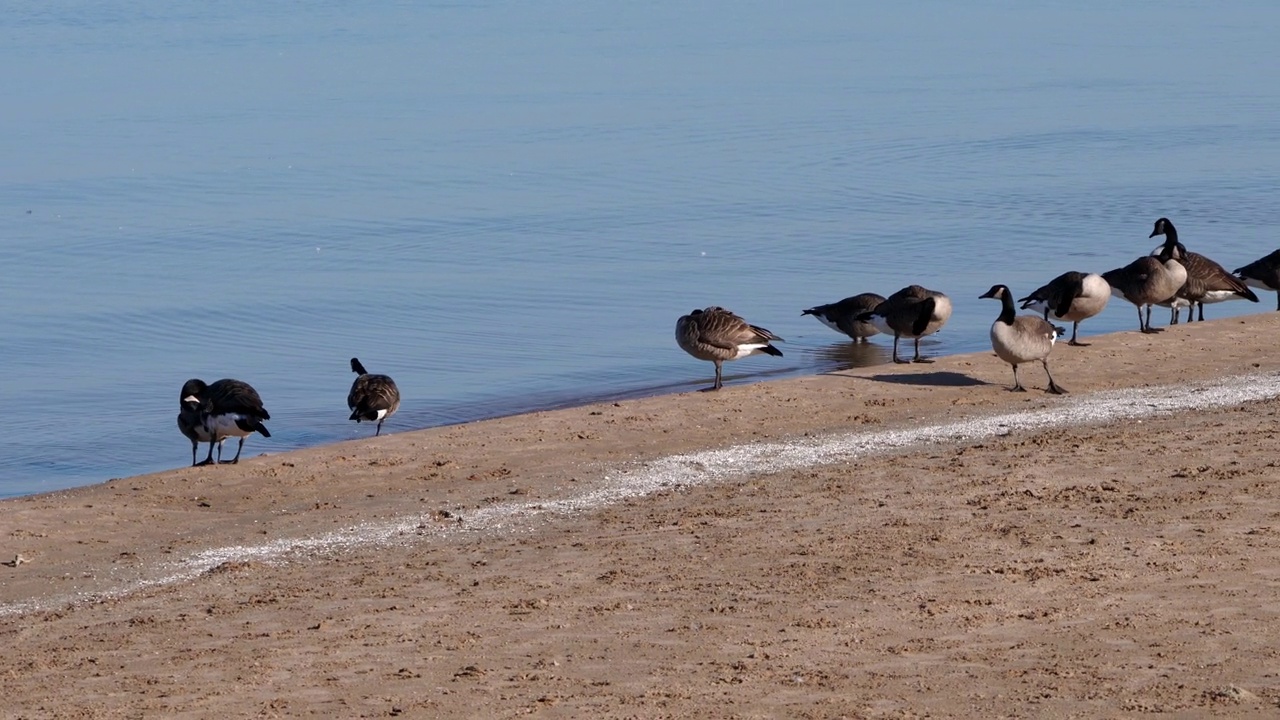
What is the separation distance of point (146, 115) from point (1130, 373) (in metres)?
31.1

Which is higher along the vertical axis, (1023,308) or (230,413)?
(1023,308)

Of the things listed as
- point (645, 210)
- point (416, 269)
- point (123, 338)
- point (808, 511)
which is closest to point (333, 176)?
point (645, 210)

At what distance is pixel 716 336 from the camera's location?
1500 cm

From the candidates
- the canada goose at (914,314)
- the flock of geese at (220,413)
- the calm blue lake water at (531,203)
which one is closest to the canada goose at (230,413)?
the flock of geese at (220,413)

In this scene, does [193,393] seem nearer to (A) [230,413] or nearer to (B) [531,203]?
(A) [230,413]

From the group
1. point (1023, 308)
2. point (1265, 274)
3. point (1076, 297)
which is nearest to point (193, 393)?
point (1076, 297)

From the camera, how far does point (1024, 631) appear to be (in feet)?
23.6

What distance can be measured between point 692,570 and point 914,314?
25.3ft

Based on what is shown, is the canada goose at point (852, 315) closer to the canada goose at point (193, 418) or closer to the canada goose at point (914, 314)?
the canada goose at point (914, 314)

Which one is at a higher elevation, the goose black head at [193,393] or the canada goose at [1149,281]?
the canada goose at [1149,281]

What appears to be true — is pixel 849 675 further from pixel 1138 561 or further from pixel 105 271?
pixel 105 271

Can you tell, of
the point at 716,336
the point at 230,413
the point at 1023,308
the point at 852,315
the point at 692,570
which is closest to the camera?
the point at 692,570

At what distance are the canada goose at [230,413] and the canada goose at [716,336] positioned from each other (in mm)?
3959

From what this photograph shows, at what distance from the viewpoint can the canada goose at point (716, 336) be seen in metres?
15.0
